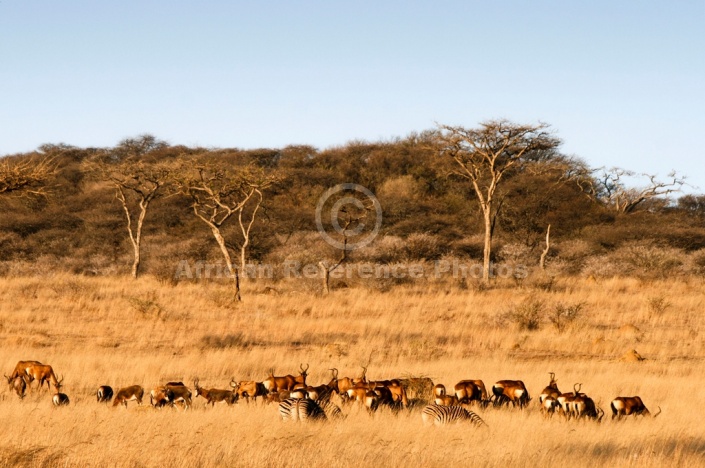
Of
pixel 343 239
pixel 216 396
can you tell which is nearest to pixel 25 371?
pixel 216 396

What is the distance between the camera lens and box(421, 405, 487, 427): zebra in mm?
9078

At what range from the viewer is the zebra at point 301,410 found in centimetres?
899

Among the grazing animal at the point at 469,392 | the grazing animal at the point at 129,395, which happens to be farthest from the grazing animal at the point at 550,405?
the grazing animal at the point at 129,395

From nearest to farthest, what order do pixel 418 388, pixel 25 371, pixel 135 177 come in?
pixel 418 388 < pixel 25 371 < pixel 135 177

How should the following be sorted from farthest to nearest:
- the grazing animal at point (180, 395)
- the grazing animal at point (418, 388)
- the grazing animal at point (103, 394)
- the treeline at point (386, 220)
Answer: the treeline at point (386, 220) → the grazing animal at point (418, 388) → the grazing animal at point (103, 394) → the grazing animal at point (180, 395)

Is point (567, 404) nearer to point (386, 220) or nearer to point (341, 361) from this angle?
point (341, 361)

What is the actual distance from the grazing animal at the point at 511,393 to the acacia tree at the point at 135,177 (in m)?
22.4

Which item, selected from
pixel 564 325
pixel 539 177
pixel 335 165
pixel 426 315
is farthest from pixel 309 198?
pixel 564 325

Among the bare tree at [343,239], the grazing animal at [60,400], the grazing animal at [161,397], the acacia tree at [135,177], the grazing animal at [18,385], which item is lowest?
the grazing animal at [18,385]

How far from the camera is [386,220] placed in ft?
156

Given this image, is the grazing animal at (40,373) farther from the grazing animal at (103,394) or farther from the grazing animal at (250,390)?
the grazing animal at (250,390)

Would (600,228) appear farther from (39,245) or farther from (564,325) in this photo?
(39,245)

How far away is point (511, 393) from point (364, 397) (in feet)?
7.16

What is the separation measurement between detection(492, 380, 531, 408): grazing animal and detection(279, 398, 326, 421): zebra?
2.96m
